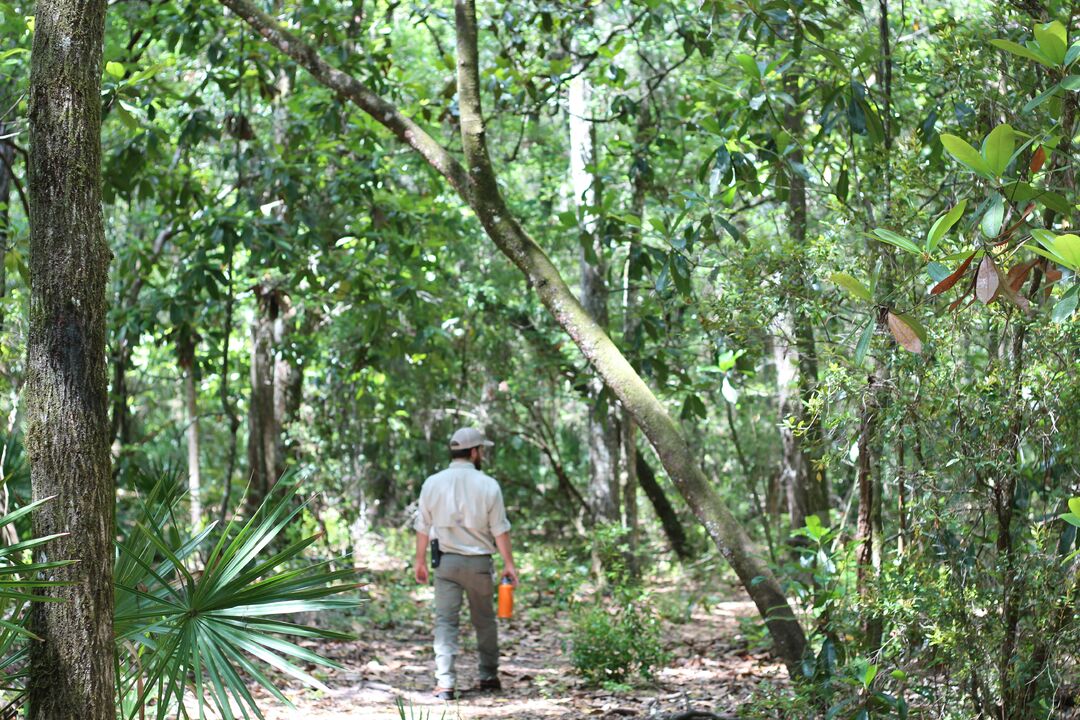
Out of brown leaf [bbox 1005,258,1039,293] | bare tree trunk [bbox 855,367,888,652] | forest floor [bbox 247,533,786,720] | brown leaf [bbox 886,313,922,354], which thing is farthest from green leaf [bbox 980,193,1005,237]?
forest floor [bbox 247,533,786,720]

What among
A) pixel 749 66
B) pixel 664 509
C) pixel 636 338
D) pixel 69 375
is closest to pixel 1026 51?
pixel 749 66

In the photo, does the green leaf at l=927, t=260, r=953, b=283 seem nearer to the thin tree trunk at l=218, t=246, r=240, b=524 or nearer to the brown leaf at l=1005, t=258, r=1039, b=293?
the brown leaf at l=1005, t=258, r=1039, b=293

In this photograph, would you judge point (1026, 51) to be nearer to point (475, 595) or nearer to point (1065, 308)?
point (1065, 308)

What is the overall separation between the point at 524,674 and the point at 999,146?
657cm

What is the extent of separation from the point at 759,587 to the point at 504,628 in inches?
224

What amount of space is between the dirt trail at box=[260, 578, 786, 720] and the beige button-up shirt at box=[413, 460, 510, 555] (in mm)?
1136

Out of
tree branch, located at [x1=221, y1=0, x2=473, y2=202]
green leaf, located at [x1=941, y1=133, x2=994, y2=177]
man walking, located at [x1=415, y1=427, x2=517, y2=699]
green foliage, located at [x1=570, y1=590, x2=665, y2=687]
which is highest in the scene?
tree branch, located at [x1=221, y1=0, x2=473, y2=202]

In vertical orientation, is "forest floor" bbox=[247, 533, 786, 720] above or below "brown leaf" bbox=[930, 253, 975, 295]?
below

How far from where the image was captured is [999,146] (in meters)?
3.04

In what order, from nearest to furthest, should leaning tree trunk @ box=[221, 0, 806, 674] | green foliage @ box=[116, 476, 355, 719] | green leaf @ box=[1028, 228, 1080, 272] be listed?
green leaf @ box=[1028, 228, 1080, 272] < green foliage @ box=[116, 476, 355, 719] < leaning tree trunk @ box=[221, 0, 806, 674]

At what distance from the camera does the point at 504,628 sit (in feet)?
35.6

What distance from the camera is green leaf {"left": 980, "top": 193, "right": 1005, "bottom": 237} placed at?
3141 mm

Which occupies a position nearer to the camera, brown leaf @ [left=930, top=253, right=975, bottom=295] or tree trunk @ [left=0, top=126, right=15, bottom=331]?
brown leaf @ [left=930, top=253, right=975, bottom=295]

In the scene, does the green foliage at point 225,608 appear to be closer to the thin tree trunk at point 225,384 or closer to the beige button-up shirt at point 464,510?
the beige button-up shirt at point 464,510
